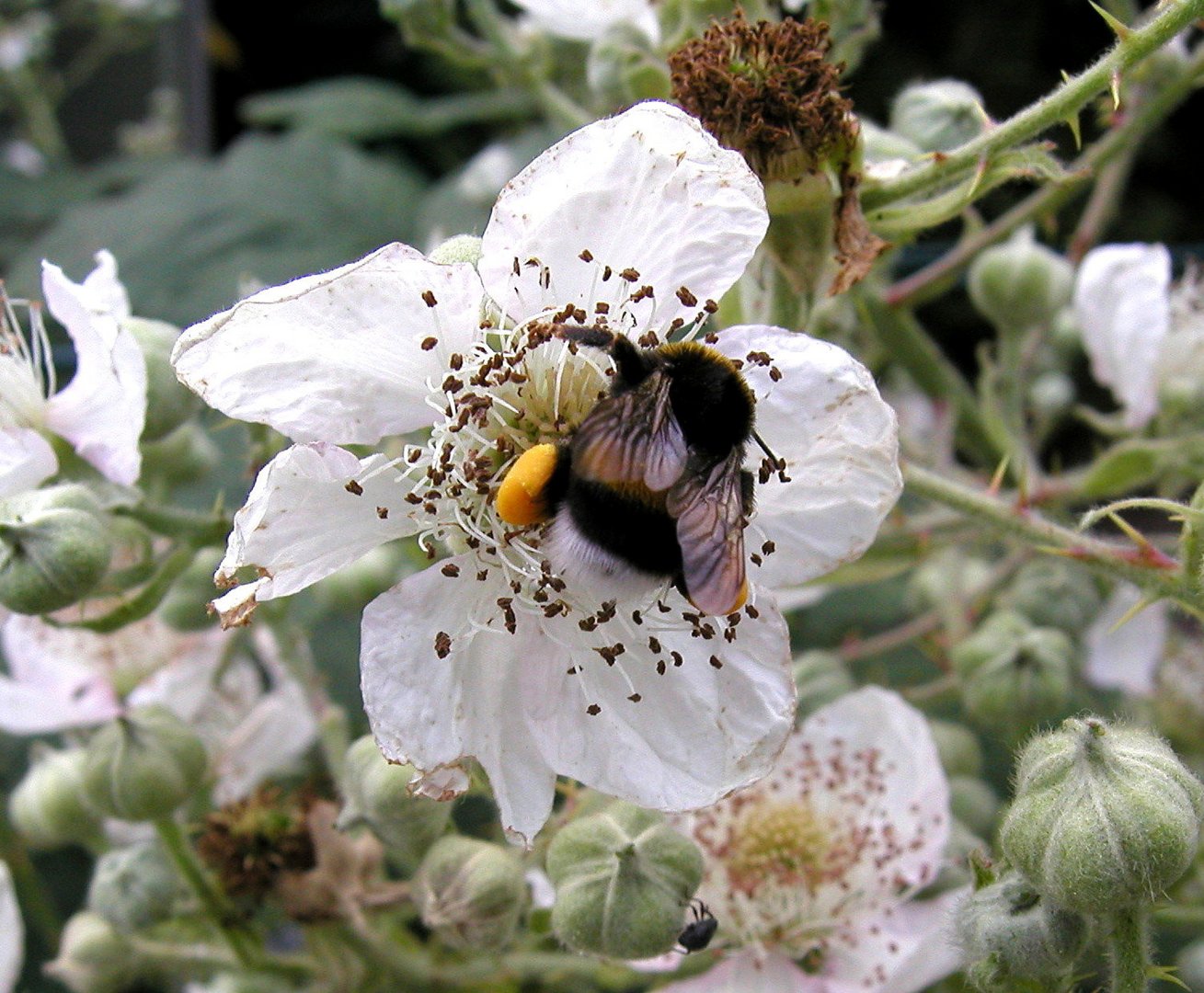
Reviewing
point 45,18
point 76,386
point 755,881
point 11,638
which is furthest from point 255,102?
point 755,881

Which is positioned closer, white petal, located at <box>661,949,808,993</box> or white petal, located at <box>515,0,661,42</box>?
white petal, located at <box>661,949,808,993</box>

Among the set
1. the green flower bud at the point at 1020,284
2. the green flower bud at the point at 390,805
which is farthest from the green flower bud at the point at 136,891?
the green flower bud at the point at 1020,284

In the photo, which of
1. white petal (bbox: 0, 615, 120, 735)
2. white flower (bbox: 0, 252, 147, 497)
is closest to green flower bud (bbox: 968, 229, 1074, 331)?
white flower (bbox: 0, 252, 147, 497)

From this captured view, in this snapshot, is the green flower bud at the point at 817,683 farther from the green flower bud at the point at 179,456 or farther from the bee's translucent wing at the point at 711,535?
the green flower bud at the point at 179,456

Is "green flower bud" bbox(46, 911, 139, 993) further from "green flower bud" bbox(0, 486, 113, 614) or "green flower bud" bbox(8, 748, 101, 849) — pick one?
"green flower bud" bbox(0, 486, 113, 614)

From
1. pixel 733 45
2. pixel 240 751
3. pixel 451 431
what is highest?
pixel 733 45

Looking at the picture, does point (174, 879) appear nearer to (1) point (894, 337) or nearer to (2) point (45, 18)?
(1) point (894, 337)

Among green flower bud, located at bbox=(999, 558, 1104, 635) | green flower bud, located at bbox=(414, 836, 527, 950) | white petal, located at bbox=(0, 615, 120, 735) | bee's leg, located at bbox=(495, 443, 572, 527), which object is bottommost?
white petal, located at bbox=(0, 615, 120, 735)
